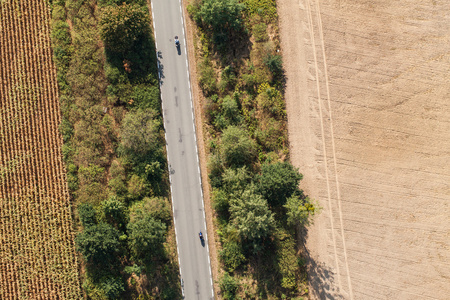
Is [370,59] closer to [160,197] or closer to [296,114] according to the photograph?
[296,114]

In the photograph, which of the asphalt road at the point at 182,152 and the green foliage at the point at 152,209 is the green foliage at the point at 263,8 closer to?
the asphalt road at the point at 182,152

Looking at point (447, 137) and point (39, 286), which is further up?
point (447, 137)

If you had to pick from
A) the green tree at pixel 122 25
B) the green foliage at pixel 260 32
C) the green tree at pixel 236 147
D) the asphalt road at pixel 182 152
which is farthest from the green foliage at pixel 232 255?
the green tree at pixel 122 25

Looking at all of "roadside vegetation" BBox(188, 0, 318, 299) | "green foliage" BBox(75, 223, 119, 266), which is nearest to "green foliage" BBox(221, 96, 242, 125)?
"roadside vegetation" BBox(188, 0, 318, 299)

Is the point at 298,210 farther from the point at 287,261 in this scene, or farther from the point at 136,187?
the point at 136,187

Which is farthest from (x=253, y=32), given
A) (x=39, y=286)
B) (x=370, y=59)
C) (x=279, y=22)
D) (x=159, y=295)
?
(x=39, y=286)

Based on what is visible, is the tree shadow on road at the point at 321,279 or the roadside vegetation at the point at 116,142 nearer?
the roadside vegetation at the point at 116,142
